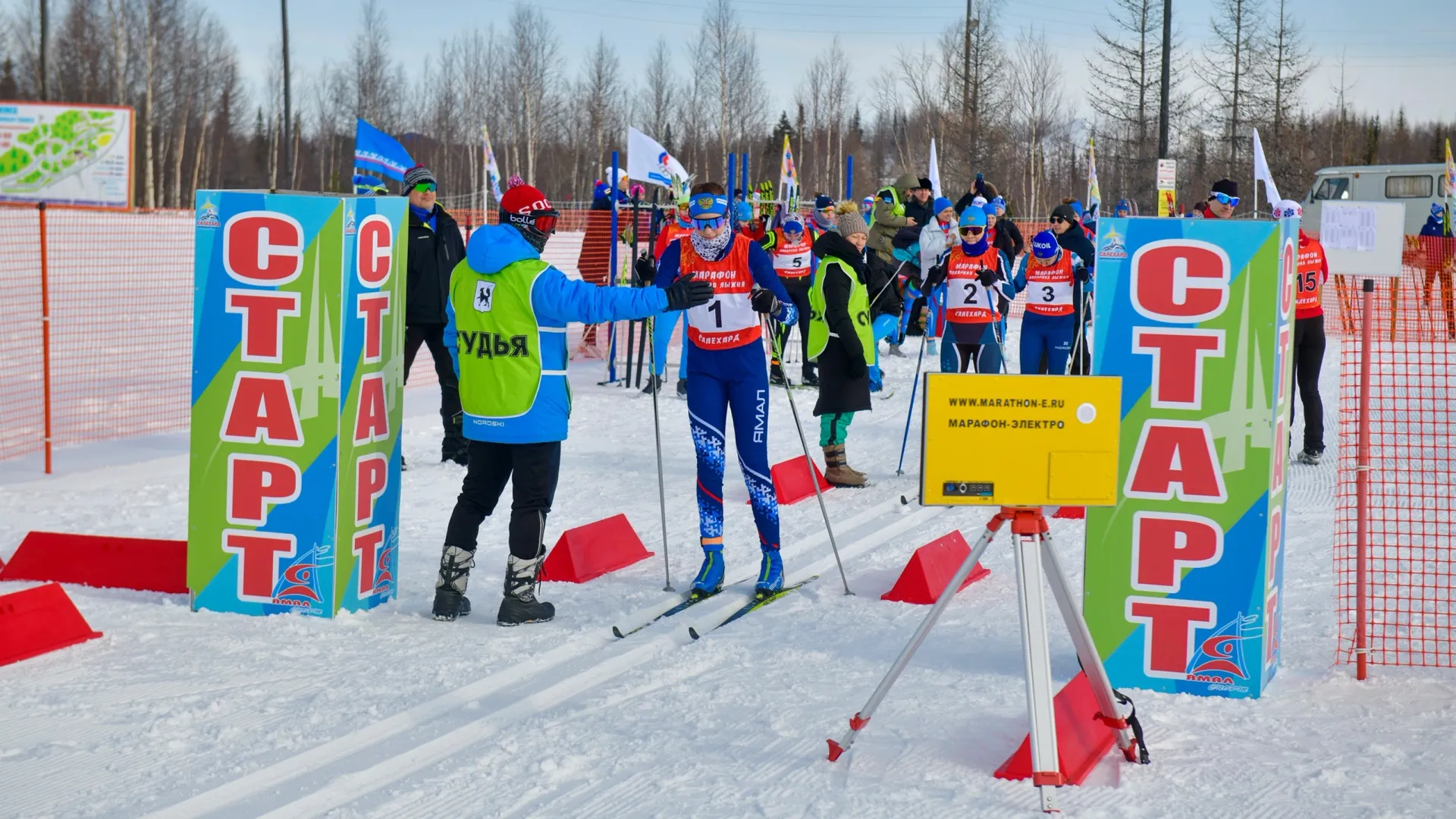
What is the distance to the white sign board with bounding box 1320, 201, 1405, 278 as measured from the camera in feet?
16.7

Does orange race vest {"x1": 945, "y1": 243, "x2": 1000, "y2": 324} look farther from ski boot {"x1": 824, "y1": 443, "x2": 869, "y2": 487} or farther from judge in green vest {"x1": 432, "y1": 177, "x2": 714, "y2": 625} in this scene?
judge in green vest {"x1": 432, "y1": 177, "x2": 714, "y2": 625}

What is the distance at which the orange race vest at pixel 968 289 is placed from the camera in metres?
10.5

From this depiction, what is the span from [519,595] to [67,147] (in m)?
17.7

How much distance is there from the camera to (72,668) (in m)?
5.04

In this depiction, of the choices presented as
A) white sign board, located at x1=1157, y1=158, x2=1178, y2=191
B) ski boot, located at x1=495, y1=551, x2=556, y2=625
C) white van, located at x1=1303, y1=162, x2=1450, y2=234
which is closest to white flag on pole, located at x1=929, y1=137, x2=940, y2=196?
white sign board, located at x1=1157, y1=158, x2=1178, y2=191

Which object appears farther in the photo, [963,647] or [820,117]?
[820,117]

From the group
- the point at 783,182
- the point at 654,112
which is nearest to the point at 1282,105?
the point at 654,112

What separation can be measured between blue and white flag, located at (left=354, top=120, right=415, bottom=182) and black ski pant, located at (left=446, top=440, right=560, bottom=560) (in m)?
2.77

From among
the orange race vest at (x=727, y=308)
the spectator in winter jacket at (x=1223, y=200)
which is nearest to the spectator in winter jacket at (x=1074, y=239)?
the spectator in winter jacket at (x=1223, y=200)

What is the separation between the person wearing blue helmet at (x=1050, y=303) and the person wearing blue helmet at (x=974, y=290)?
0.92 feet

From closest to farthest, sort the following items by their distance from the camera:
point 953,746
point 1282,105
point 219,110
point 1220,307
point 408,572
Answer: point 953,746 < point 1220,307 < point 408,572 < point 1282,105 < point 219,110

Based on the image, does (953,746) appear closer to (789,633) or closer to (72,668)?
(789,633)

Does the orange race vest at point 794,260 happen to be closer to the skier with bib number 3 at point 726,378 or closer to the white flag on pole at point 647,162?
the white flag on pole at point 647,162

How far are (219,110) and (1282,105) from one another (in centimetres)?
4604
